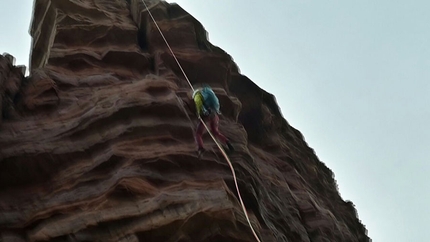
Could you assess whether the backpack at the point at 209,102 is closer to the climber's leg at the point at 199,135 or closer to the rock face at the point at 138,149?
the climber's leg at the point at 199,135

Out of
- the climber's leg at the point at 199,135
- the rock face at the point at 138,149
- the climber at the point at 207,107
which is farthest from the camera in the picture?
the climber at the point at 207,107

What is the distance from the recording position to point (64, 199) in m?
14.1

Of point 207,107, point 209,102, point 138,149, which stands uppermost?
point 209,102

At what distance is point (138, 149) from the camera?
49.3ft

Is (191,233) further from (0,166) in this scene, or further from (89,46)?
(89,46)

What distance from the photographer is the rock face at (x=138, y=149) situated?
43.9 ft

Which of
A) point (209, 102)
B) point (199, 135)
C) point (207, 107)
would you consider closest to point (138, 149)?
point (199, 135)

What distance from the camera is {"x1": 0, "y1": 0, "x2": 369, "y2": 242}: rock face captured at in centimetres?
1337

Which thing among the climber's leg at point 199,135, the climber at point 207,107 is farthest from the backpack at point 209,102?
the climber's leg at point 199,135

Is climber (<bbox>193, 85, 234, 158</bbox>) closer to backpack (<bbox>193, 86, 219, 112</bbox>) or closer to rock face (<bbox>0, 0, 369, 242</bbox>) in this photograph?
backpack (<bbox>193, 86, 219, 112</bbox>)

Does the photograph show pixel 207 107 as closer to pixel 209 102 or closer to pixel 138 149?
pixel 209 102

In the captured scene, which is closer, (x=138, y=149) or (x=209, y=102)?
(x=138, y=149)

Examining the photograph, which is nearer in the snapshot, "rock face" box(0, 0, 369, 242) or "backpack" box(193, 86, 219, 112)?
"rock face" box(0, 0, 369, 242)

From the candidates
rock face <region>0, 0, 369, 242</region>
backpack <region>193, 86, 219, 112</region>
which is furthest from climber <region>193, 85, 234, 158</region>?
rock face <region>0, 0, 369, 242</region>
